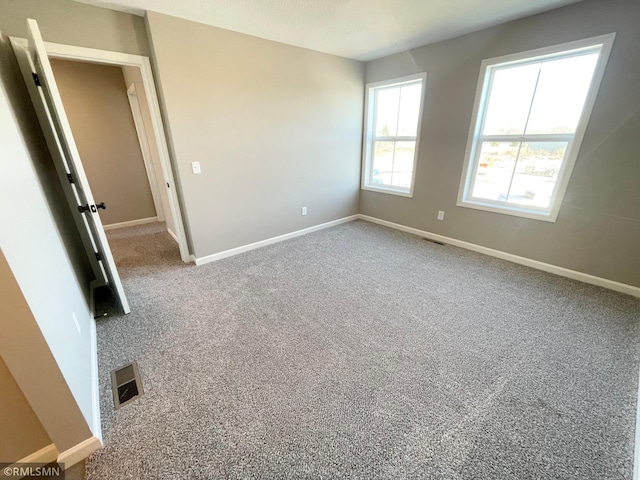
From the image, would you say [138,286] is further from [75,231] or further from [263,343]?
[263,343]

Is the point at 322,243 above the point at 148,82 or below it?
below

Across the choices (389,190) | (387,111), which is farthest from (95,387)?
(387,111)

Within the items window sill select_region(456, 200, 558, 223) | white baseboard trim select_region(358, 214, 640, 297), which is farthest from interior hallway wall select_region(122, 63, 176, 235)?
window sill select_region(456, 200, 558, 223)

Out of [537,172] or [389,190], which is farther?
[389,190]

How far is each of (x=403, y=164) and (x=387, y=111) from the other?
87cm

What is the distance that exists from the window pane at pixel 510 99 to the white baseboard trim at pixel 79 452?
13.6 feet

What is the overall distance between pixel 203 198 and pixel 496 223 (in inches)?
138

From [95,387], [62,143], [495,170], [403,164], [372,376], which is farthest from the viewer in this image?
[403,164]

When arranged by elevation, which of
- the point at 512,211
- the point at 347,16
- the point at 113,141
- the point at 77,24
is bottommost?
the point at 512,211

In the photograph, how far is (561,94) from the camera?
2.47 metres

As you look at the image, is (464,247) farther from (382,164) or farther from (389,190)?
(382,164)

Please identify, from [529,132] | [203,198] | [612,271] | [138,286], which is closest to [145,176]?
[203,198]

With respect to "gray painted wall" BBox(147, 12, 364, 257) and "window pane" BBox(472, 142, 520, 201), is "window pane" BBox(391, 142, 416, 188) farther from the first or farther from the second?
"window pane" BBox(472, 142, 520, 201)

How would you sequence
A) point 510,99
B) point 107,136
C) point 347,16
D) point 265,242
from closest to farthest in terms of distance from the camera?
point 347,16, point 510,99, point 265,242, point 107,136
